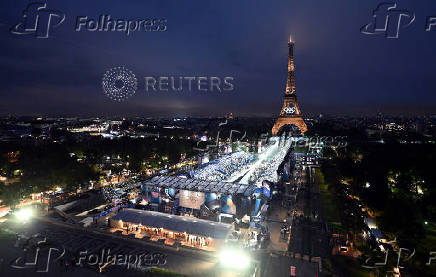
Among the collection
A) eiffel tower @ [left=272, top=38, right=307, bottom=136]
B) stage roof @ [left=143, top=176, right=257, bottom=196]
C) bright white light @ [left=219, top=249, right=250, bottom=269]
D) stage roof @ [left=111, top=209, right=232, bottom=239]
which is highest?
eiffel tower @ [left=272, top=38, right=307, bottom=136]

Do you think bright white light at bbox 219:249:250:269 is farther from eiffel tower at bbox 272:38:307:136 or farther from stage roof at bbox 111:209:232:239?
eiffel tower at bbox 272:38:307:136

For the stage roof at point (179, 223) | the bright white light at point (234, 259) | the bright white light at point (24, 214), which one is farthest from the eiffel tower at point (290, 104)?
the bright white light at point (24, 214)

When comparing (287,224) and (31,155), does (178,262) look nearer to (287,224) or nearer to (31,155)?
(287,224)

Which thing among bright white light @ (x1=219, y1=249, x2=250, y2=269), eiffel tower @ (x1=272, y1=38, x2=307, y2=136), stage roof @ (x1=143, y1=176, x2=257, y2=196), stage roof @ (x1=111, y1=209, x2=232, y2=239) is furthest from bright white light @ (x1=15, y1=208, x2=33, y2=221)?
eiffel tower @ (x1=272, y1=38, x2=307, y2=136)

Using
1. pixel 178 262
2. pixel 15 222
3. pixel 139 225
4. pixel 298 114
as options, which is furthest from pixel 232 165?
pixel 298 114

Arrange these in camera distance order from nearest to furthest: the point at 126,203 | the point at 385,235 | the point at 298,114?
the point at 385,235 → the point at 126,203 → the point at 298,114
